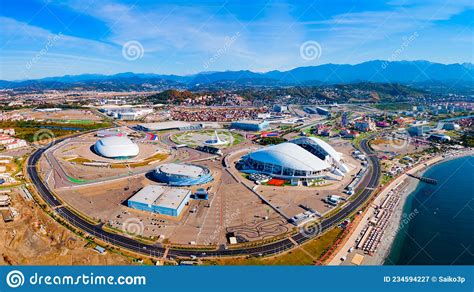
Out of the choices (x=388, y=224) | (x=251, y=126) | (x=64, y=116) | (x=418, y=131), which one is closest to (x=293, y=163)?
(x=388, y=224)

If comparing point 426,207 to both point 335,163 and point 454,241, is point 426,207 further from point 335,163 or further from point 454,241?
point 335,163

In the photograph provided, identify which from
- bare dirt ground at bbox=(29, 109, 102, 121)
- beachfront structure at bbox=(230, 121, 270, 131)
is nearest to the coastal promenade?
beachfront structure at bbox=(230, 121, 270, 131)

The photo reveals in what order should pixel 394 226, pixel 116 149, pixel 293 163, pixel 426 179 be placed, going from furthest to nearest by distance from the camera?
pixel 116 149 < pixel 426 179 < pixel 293 163 < pixel 394 226

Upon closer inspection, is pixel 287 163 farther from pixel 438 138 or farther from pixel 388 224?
pixel 438 138

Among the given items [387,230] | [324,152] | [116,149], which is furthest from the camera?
A: [116,149]

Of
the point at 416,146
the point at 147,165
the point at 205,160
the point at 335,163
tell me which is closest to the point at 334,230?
the point at 335,163

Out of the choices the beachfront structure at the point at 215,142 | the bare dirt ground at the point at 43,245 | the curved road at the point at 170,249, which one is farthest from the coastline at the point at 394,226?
the beachfront structure at the point at 215,142

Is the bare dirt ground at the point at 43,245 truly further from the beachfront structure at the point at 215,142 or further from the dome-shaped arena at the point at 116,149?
the beachfront structure at the point at 215,142
